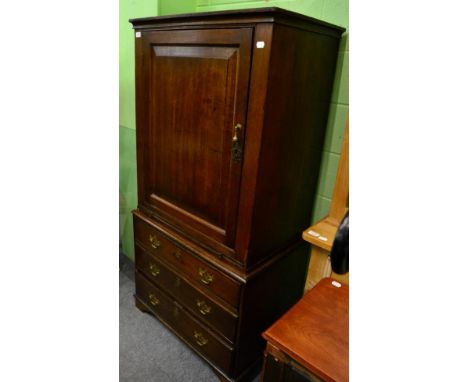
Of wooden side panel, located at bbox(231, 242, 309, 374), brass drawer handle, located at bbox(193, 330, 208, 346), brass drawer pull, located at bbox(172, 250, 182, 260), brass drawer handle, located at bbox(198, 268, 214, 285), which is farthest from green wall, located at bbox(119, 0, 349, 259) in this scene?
brass drawer handle, located at bbox(193, 330, 208, 346)

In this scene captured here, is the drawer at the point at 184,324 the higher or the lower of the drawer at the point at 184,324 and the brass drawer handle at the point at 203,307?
the lower

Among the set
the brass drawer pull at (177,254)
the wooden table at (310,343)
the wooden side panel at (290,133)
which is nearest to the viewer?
the wooden table at (310,343)

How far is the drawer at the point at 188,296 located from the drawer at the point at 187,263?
0.05 m

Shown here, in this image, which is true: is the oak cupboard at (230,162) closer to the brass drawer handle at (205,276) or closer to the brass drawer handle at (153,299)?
the brass drawer handle at (205,276)

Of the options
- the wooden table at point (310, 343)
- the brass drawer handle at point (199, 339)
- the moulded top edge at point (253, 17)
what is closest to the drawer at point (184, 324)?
the brass drawer handle at point (199, 339)

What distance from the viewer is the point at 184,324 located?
1685mm

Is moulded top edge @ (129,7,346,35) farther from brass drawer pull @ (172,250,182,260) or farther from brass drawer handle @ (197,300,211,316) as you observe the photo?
brass drawer handle @ (197,300,211,316)

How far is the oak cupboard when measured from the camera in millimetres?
1066

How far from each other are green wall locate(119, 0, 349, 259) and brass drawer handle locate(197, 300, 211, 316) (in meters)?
0.64

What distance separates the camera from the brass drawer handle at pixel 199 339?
1584mm

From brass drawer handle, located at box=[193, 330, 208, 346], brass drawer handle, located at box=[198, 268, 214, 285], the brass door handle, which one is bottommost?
brass drawer handle, located at box=[193, 330, 208, 346]
